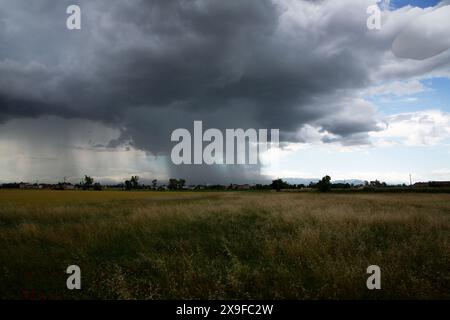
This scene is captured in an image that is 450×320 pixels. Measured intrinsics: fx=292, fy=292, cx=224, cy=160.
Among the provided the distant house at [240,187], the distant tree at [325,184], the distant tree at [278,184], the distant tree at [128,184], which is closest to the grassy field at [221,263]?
the distant tree at [325,184]

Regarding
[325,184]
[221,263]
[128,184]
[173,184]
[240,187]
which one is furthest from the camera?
[240,187]

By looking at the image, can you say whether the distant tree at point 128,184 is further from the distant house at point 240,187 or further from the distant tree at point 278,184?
the distant tree at point 278,184

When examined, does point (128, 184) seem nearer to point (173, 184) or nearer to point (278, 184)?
point (173, 184)

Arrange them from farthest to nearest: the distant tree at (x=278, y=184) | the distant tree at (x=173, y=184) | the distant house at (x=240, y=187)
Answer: the distant house at (x=240, y=187), the distant tree at (x=173, y=184), the distant tree at (x=278, y=184)

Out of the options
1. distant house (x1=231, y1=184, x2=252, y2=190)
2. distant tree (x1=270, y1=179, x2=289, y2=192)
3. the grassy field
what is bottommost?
distant house (x1=231, y1=184, x2=252, y2=190)

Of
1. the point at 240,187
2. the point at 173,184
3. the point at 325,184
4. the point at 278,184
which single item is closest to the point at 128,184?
the point at 173,184

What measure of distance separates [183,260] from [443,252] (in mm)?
6159

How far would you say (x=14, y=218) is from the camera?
52.7 ft

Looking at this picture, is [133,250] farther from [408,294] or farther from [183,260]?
[408,294]

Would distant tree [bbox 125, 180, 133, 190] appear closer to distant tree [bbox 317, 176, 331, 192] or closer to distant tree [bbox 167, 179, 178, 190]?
distant tree [bbox 167, 179, 178, 190]

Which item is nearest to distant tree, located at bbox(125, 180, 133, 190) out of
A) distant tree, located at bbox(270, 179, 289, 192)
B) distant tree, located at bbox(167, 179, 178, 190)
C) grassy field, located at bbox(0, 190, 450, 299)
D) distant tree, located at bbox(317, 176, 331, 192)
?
distant tree, located at bbox(167, 179, 178, 190)

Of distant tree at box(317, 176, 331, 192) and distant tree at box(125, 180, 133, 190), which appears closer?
distant tree at box(317, 176, 331, 192)

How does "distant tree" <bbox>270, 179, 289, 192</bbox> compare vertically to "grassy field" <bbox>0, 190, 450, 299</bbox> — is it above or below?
below
